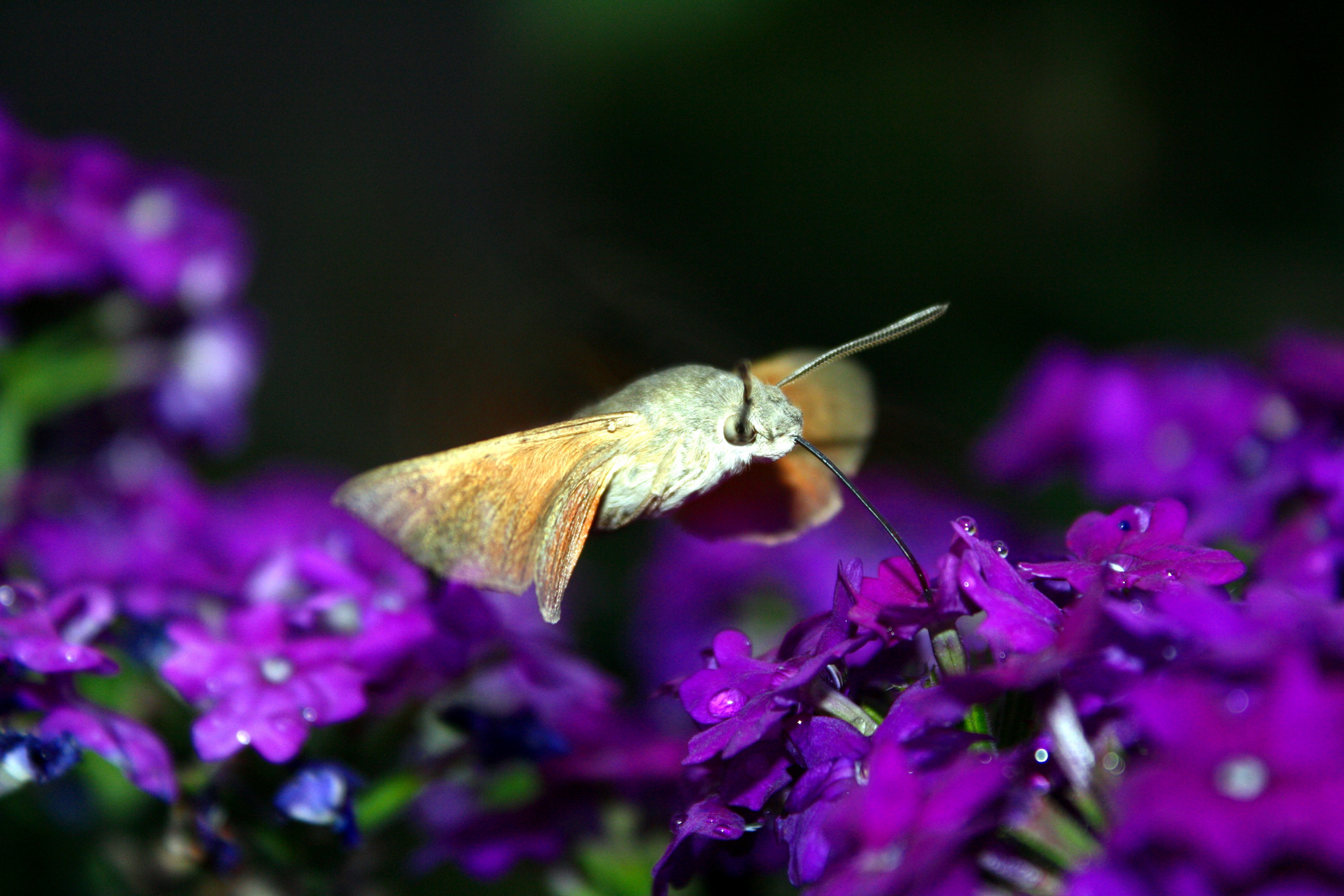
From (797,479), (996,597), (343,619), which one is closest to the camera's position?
(996,597)

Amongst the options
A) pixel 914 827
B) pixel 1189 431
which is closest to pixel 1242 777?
pixel 914 827

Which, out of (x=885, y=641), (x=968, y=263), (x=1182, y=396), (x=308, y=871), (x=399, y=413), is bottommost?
(x=399, y=413)

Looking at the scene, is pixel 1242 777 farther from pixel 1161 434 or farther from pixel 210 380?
pixel 210 380

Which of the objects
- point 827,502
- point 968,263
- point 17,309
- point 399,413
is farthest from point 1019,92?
point 17,309

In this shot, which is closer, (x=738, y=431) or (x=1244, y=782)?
(x=1244, y=782)

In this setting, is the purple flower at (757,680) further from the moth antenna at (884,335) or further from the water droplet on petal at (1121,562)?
the moth antenna at (884,335)

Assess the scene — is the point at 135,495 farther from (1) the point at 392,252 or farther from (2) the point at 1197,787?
(1) the point at 392,252

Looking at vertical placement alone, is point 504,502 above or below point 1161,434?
above
